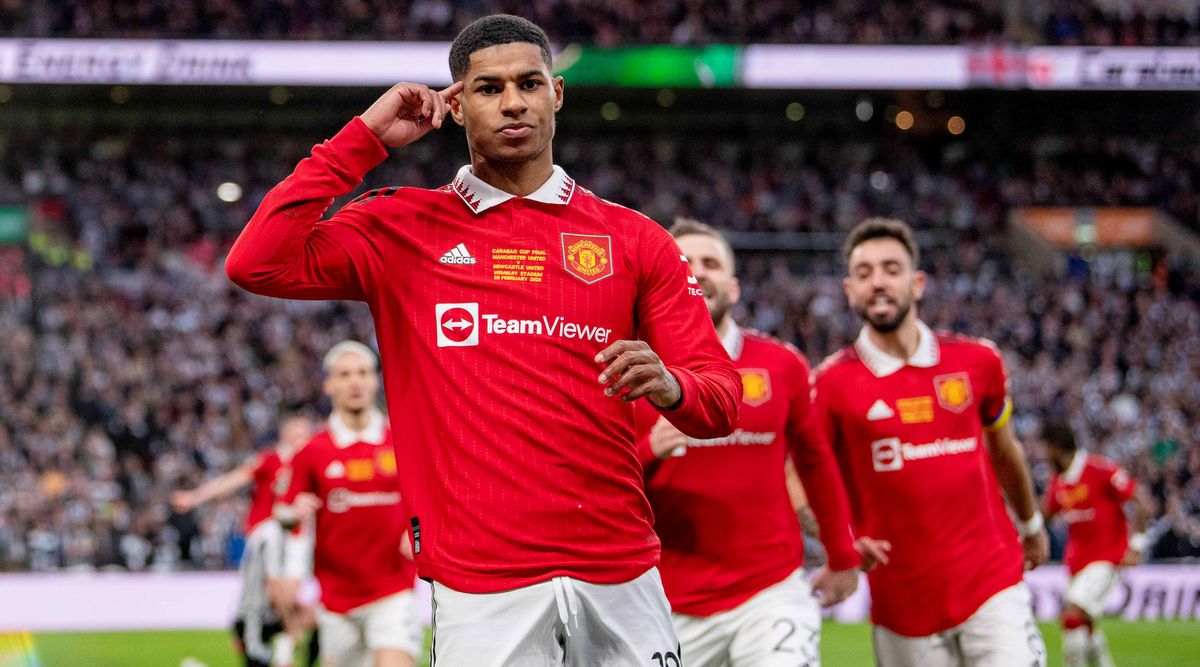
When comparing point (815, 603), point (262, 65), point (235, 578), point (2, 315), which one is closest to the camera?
point (815, 603)

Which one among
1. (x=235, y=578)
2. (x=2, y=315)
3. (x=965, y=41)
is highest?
(x=965, y=41)

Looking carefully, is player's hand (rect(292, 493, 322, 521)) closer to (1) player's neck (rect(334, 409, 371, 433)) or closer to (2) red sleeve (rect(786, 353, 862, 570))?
(1) player's neck (rect(334, 409, 371, 433))

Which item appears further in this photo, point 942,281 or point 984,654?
point 942,281

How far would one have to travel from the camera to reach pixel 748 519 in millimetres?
5512

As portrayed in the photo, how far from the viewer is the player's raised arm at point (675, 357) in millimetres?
2990

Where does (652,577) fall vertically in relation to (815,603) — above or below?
above

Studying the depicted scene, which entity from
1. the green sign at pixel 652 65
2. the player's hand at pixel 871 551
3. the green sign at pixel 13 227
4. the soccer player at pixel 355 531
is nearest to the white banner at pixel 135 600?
the soccer player at pixel 355 531

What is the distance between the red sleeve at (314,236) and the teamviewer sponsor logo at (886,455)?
3.24m

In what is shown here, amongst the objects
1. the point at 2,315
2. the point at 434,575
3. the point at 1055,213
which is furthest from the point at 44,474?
the point at 1055,213

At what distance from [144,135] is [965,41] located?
17737mm

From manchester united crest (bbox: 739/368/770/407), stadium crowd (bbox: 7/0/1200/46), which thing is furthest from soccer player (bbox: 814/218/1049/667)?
stadium crowd (bbox: 7/0/1200/46)

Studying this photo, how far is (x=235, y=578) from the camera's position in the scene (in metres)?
16.5

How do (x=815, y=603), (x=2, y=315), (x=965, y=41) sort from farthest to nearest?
1. (x=965, y=41)
2. (x=2, y=315)
3. (x=815, y=603)

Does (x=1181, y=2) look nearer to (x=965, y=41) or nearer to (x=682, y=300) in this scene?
(x=965, y=41)
